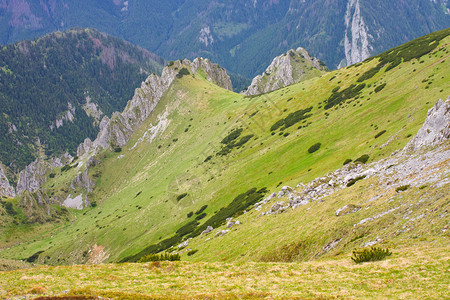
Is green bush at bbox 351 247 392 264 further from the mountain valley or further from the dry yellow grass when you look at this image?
the mountain valley

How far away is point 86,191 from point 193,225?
4896 inches

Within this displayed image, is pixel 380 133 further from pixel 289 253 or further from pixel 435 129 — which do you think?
pixel 289 253

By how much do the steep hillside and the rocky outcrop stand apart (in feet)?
10.8

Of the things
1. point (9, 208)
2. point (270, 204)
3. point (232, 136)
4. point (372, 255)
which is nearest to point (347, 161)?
point (270, 204)

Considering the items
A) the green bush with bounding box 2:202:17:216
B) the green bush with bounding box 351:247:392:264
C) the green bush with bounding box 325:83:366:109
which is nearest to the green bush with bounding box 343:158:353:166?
the green bush with bounding box 351:247:392:264

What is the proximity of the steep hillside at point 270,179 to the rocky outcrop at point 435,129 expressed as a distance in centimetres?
330

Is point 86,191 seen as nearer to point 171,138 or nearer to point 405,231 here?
point 171,138

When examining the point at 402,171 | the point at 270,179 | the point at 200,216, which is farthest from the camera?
the point at 200,216

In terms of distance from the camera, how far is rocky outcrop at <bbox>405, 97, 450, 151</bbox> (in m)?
42.1

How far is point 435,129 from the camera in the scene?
4344 centimetres

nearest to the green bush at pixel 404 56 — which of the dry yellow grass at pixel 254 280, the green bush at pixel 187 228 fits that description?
the green bush at pixel 187 228

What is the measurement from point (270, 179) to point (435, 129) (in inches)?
1633

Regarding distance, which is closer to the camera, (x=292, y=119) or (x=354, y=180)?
(x=354, y=180)

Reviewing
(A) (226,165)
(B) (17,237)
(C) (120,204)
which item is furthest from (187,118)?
(B) (17,237)
